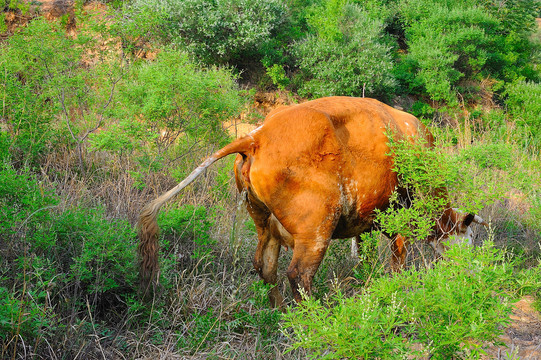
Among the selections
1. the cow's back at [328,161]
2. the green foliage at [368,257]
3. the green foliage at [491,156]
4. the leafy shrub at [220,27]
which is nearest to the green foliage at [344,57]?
the leafy shrub at [220,27]

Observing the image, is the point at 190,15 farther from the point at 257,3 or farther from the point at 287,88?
the point at 287,88

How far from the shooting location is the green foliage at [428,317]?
96.0 inches

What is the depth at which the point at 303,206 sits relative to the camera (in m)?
3.79

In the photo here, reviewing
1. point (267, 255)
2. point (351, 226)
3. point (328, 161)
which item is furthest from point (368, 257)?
point (328, 161)

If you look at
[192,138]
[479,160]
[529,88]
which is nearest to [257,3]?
[192,138]

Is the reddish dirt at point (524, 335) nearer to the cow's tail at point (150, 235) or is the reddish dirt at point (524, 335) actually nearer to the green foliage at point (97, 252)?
the cow's tail at point (150, 235)

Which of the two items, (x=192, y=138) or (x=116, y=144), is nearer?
(x=116, y=144)

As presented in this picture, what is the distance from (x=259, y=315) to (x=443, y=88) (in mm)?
12459

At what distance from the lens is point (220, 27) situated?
519 inches

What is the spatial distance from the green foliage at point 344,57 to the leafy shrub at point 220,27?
1402 mm

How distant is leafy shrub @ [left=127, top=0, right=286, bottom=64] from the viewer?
41.9ft

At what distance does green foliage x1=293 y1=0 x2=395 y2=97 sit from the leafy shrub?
1.40m

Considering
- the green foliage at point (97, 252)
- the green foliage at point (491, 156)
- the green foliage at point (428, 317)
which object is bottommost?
the green foliage at point (97, 252)

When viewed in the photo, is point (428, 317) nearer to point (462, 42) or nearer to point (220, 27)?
point (220, 27)
